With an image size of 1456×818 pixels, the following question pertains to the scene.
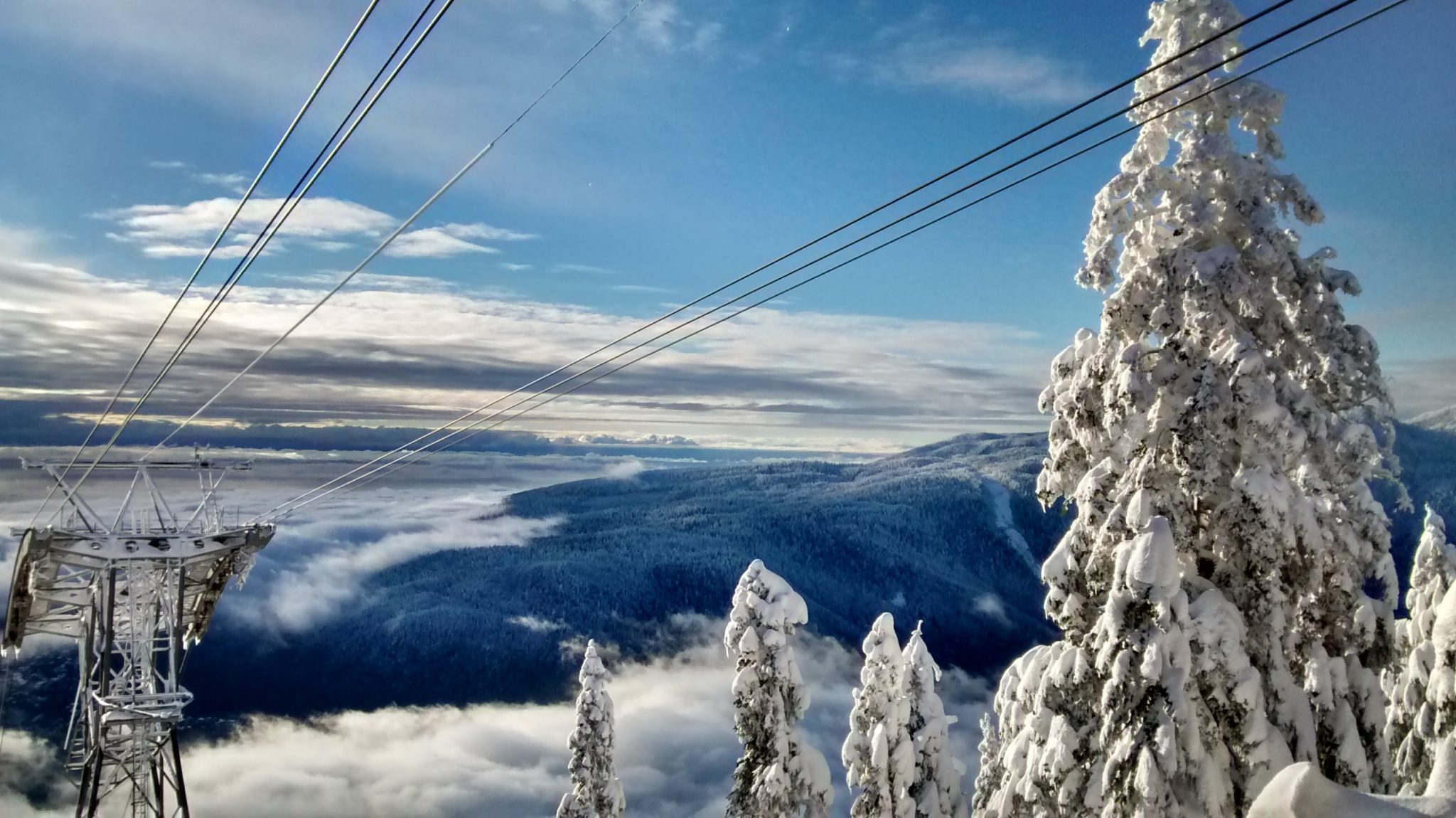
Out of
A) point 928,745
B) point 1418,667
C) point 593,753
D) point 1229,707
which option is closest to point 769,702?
point 928,745

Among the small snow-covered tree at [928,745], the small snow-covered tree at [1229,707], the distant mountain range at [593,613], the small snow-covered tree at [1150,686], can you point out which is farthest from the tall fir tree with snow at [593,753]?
the distant mountain range at [593,613]

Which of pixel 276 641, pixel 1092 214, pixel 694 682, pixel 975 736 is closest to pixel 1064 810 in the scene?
pixel 1092 214

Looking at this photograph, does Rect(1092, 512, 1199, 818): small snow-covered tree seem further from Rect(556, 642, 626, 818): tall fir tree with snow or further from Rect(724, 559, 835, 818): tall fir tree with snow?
Rect(556, 642, 626, 818): tall fir tree with snow

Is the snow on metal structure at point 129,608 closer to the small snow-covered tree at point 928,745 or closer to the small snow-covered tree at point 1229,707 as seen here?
the small snow-covered tree at point 928,745

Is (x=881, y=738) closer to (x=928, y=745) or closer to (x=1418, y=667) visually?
(x=928, y=745)

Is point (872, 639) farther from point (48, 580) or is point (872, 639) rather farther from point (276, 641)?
point (276, 641)
